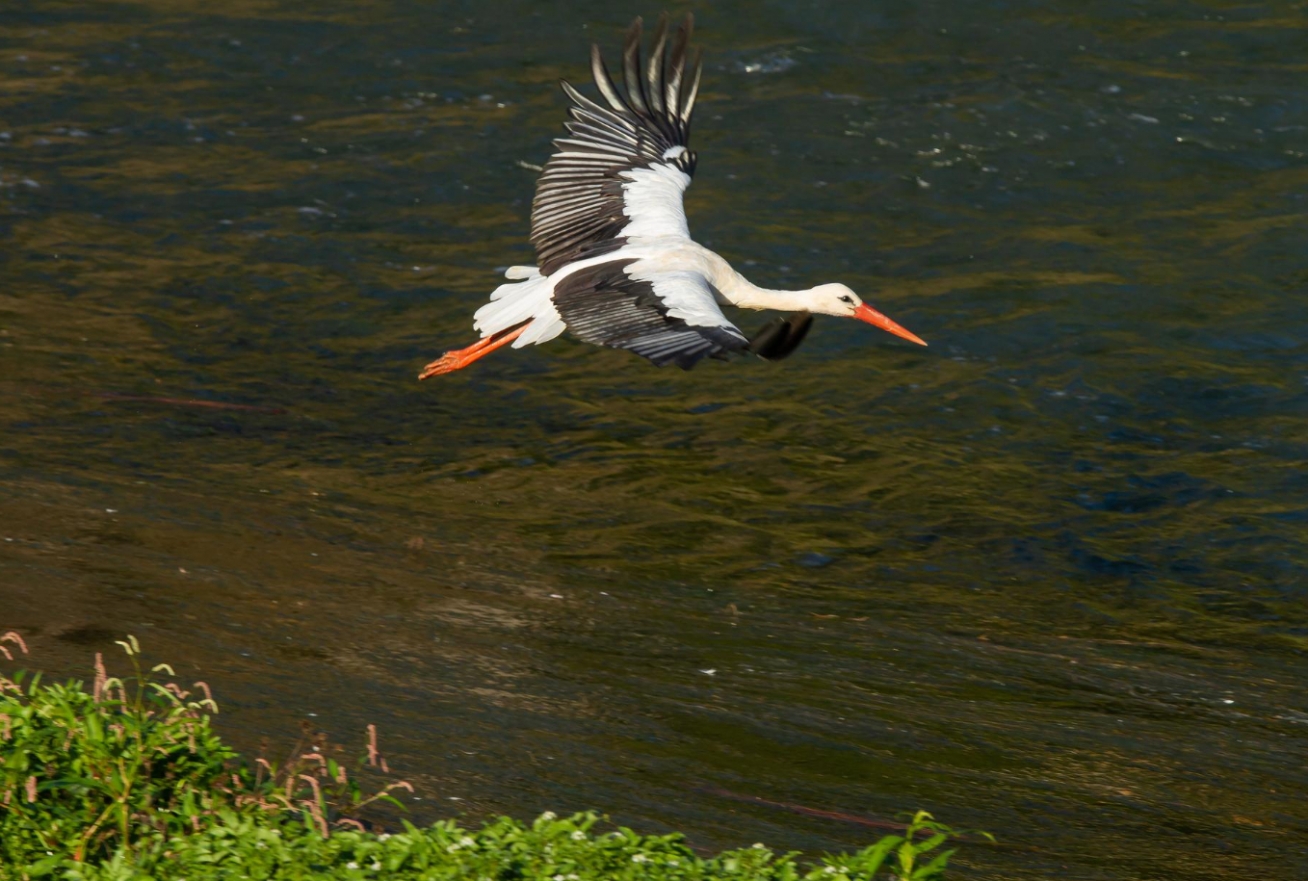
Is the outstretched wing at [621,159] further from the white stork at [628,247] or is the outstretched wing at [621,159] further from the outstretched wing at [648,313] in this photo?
the outstretched wing at [648,313]

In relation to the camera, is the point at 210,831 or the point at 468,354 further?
the point at 468,354

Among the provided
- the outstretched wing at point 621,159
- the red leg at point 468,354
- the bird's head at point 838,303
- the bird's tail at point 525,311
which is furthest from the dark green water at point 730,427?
the outstretched wing at point 621,159

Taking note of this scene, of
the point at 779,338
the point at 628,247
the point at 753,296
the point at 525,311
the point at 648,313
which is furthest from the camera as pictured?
the point at 753,296

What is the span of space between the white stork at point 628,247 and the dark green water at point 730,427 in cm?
100

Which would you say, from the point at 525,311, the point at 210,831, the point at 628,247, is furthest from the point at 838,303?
the point at 210,831

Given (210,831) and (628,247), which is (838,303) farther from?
(210,831)

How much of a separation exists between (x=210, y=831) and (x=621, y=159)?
15.0ft

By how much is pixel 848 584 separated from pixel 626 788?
9.02ft

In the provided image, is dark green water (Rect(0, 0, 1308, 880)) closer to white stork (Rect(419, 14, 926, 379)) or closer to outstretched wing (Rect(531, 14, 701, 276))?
white stork (Rect(419, 14, 926, 379))

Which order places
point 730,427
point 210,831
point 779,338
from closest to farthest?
point 210,831 < point 779,338 < point 730,427

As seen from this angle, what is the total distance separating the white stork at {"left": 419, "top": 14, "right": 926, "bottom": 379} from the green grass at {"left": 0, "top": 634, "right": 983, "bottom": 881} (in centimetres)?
230

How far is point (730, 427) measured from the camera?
9.16 m

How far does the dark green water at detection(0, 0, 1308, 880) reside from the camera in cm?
536

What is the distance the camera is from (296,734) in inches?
190
